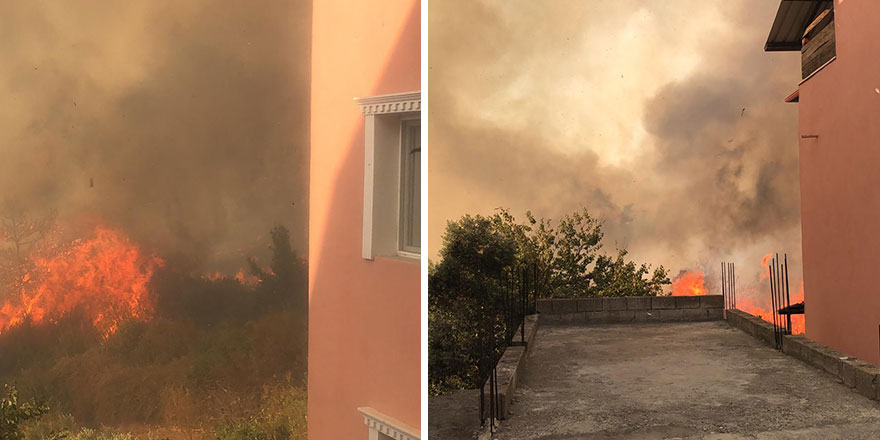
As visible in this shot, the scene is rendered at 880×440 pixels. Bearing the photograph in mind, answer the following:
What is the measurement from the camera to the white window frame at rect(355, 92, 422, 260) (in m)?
2.27

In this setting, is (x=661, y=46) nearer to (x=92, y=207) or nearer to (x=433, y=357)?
(x=433, y=357)

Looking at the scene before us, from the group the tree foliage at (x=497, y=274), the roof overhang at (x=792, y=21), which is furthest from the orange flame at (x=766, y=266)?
the roof overhang at (x=792, y=21)

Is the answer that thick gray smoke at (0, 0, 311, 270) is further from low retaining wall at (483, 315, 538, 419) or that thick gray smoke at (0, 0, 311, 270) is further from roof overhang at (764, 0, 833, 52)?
roof overhang at (764, 0, 833, 52)

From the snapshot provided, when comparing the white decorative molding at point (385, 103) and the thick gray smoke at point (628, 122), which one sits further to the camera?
the thick gray smoke at point (628, 122)

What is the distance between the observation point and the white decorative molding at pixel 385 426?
2.21m

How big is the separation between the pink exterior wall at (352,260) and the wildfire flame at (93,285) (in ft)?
1.92

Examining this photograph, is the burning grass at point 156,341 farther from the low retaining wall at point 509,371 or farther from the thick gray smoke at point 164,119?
the low retaining wall at point 509,371

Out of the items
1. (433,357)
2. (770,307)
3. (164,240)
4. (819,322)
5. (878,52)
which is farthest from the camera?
(770,307)

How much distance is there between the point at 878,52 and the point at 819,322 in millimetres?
2365

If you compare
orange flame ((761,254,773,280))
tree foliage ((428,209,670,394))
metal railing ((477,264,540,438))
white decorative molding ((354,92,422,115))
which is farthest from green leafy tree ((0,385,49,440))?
orange flame ((761,254,773,280))

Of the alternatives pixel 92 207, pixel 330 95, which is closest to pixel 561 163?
pixel 330 95

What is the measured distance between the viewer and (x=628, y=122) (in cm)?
908

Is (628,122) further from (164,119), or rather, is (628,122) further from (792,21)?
(164,119)

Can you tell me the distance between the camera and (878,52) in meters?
4.76
